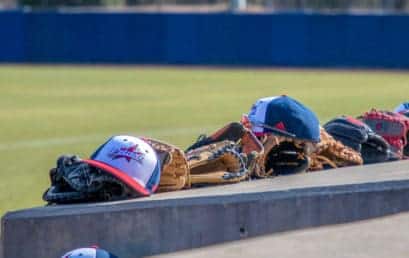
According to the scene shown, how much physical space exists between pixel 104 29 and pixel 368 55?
327 inches

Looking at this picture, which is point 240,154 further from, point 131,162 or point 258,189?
point 131,162

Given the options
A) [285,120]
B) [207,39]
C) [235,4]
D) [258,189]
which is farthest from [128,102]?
[258,189]

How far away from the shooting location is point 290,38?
35.5m

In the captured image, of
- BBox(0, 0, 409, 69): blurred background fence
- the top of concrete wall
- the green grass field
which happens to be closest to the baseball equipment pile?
the top of concrete wall

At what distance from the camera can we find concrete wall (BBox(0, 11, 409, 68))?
113 feet

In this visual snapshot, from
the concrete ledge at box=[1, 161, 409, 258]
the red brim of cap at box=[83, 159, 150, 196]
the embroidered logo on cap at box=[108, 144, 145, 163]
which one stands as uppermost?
the embroidered logo on cap at box=[108, 144, 145, 163]

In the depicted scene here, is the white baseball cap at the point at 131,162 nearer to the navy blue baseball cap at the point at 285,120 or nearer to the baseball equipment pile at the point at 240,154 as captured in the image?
the baseball equipment pile at the point at 240,154

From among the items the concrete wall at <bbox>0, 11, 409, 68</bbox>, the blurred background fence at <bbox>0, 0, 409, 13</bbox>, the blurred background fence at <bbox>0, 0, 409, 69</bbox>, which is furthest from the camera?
the blurred background fence at <bbox>0, 0, 409, 13</bbox>

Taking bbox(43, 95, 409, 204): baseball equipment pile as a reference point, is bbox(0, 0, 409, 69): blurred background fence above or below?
below

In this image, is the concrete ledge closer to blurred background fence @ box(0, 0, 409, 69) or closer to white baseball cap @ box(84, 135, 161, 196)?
white baseball cap @ box(84, 135, 161, 196)

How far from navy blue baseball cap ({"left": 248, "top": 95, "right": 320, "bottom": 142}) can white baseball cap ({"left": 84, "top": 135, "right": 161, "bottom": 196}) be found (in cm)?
99

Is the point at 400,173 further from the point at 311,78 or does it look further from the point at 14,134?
the point at 311,78

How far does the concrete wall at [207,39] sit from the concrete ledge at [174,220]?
93.9 feet

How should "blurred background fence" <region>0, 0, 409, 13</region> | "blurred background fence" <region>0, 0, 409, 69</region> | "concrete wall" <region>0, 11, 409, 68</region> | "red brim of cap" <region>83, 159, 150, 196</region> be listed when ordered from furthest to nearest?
"blurred background fence" <region>0, 0, 409, 13</region> < "blurred background fence" <region>0, 0, 409, 69</region> < "concrete wall" <region>0, 11, 409, 68</region> < "red brim of cap" <region>83, 159, 150, 196</region>
